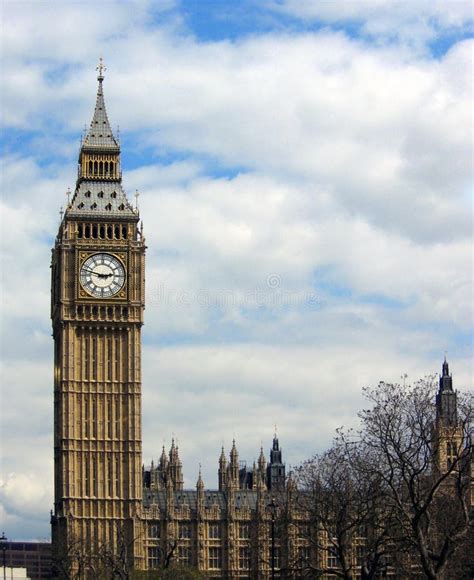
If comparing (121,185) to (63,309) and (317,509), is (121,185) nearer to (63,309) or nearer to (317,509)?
(63,309)

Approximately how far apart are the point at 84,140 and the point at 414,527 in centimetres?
9349

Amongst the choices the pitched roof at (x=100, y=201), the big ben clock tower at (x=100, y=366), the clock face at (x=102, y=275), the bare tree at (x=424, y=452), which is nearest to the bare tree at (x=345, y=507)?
the bare tree at (x=424, y=452)

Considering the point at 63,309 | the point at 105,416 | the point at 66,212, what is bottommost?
the point at 105,416

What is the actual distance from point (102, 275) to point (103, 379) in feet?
32.7

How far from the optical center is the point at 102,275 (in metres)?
159

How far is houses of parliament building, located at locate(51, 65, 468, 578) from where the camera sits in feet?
514

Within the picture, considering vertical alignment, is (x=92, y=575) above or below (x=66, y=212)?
below

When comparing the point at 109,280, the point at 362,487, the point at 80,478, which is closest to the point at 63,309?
the point at 109,280

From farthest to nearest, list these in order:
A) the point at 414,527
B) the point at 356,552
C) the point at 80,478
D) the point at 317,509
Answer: the point at 80,478, the point at 356,552, the point at 317,509, the point at 414,527

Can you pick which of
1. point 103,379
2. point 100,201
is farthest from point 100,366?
point 100,201

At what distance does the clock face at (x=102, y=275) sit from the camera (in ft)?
522

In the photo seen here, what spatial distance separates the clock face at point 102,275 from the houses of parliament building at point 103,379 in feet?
0.31

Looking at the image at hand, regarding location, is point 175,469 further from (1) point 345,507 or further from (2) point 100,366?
(1) point 345,507

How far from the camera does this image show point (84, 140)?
6521 inches
